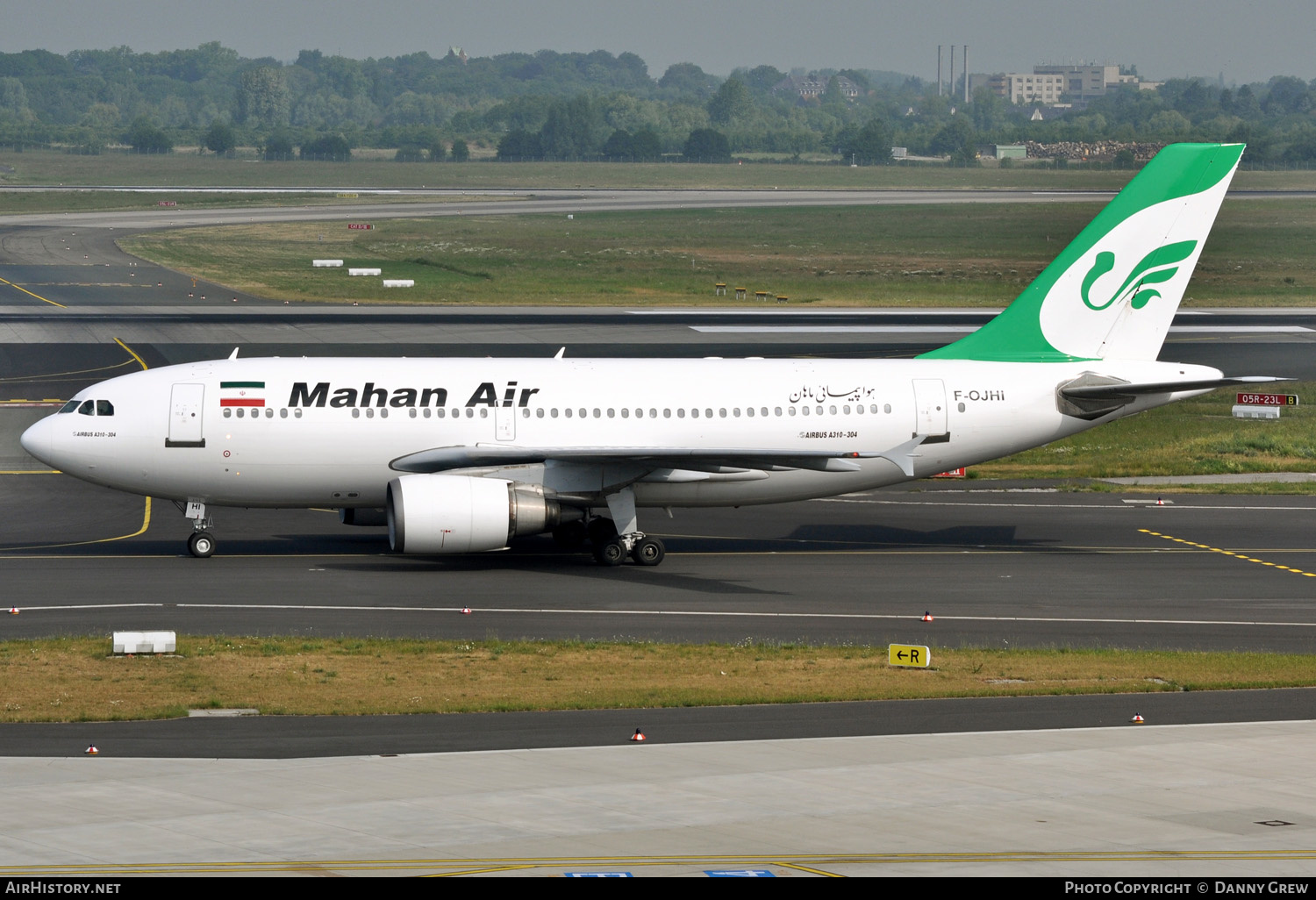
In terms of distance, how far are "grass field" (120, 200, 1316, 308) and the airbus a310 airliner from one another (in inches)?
2367

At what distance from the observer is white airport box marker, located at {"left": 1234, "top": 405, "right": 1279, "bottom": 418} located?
65.5 m

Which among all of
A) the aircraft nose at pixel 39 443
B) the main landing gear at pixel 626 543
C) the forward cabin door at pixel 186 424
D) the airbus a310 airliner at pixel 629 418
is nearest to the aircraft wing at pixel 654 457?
the airbus a310 airliner at pixel 629 418

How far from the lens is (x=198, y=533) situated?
4138 cm

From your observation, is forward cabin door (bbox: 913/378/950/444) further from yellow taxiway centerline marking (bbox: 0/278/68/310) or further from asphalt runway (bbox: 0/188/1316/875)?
yellow taxiway centerline marking (bbox: 0/278/68/310)

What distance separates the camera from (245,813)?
2009 centimetres

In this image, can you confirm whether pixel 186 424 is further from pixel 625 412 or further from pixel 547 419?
pixel 625 412

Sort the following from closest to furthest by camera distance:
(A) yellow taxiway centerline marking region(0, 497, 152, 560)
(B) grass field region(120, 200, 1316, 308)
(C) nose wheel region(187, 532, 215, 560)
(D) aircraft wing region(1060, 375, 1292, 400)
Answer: (C) nose wheel region(187, 532, 215, 560), (D) aircraft wing region(1060, 375, 1292, 400), (A) yellow taxiway centerline marking region(0, 497, 152, 560), (B) grass field region(120, 200, 1316, 308)

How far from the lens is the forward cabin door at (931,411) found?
1660 inches

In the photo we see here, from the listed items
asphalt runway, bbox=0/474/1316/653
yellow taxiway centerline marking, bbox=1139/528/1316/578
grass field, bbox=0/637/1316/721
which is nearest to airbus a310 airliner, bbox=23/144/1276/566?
asphalt runway, bbox=0/474/1316/653

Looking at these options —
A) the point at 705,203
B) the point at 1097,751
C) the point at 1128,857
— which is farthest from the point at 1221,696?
the point at 705,203

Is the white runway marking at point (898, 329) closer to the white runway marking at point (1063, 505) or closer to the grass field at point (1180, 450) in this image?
the grass field at point (1180, 450)

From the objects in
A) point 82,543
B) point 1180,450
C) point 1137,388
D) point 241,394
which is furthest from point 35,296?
point 1137,388

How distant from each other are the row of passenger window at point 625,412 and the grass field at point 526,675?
9.65 meters
